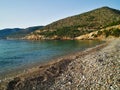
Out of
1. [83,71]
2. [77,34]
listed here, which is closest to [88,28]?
[77,34]

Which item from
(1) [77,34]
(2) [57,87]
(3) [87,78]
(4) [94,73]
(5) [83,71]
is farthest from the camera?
(1) [77,34]

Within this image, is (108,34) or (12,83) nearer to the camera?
(12,83)

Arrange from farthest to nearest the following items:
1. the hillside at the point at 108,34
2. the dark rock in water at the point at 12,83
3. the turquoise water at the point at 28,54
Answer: the hillside at the point at 108,34 < the turquoise water at the point at 28,54 < the dark rock in water at the point at 12,83

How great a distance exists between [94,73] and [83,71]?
7.03 ft

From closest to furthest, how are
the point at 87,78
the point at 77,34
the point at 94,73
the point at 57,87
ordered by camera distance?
the point at 57,87 → the point at 87,78 → the point at 94,73 → the point at 77,34

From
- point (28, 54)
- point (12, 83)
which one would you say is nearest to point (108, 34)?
point (28, 54)

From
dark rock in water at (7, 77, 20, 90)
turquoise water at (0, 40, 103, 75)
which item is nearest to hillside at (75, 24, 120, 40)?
turquoise water at (0, 40, 103, 75)

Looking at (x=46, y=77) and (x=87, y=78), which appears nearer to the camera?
(x=87, y=78)

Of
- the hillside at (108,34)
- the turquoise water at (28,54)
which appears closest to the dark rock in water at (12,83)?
the turquoise water at (28,54)

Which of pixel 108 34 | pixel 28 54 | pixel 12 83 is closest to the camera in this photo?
pixel 12 83

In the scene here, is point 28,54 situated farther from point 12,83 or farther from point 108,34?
point 108,34

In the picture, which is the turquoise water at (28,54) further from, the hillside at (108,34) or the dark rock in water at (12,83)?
the hillside at (108,34)

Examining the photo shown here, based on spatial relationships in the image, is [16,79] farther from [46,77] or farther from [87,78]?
[87,78]

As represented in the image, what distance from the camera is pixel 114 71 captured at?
2381 centimetres
